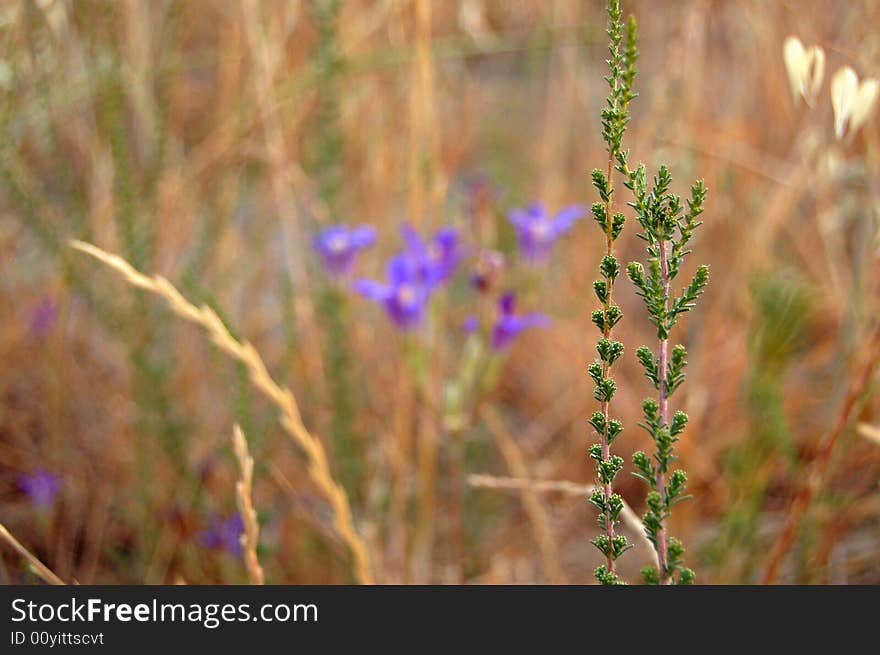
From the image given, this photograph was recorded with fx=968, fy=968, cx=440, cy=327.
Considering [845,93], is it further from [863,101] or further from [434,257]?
[434,257]

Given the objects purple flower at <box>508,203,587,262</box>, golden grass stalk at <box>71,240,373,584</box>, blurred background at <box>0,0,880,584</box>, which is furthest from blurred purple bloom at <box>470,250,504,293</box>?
golden grass stalk at <box>71,240,373,584</box>

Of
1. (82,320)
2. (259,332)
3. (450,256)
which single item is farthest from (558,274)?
(82,320)

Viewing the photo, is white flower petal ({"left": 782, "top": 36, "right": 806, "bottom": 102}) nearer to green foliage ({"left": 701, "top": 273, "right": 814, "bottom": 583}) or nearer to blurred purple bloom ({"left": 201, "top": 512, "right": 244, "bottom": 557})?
green foliage ({"left": 701, "top": 273, "right": 814, "bottom": 583})

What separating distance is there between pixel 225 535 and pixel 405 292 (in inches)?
17.0

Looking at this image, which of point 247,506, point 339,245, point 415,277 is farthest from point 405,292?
point 247,506

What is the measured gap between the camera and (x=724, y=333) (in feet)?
6.31

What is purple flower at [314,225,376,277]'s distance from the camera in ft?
4.46

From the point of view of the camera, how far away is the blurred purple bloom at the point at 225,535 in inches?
53.2

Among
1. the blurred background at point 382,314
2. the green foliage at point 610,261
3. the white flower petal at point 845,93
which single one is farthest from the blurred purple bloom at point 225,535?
the white flower petal at point 845,93

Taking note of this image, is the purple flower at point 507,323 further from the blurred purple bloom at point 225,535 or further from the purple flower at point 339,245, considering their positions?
the blurred purple bloom at point 225,535

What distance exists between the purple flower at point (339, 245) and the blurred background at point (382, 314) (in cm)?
5

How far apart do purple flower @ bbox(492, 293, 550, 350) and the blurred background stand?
0.10ft

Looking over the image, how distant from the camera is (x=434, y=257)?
1.31 metres

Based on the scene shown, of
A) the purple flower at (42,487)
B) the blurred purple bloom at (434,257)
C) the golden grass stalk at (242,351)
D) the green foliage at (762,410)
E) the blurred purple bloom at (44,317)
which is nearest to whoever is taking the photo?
the golden grass stalk at (242,351)
